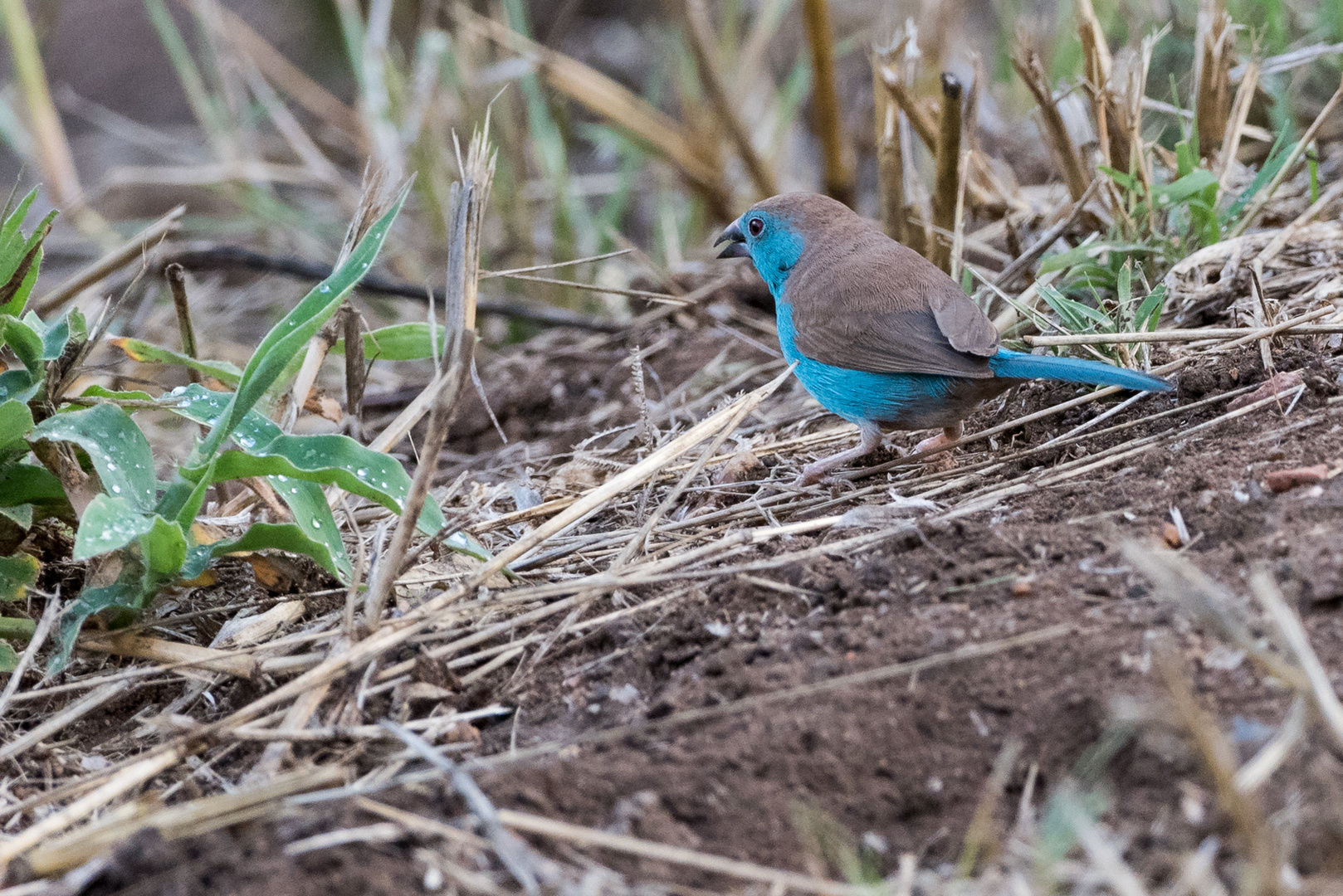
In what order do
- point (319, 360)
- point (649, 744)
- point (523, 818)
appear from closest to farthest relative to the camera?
point (523, 818), point (649, 744), point (319, 360)

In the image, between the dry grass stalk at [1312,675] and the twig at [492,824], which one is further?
the twig at [492,824]

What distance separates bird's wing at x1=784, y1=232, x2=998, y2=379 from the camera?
3133 mm

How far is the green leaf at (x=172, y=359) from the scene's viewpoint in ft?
9.43

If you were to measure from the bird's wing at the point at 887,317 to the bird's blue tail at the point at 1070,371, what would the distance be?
0.05m

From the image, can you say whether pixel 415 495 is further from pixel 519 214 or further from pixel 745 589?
pixel 519 214

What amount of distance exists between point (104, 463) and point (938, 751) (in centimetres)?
178

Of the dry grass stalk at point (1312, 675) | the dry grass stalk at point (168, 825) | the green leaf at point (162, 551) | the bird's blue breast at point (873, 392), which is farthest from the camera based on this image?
the bird's blue breast at point (873, 392)

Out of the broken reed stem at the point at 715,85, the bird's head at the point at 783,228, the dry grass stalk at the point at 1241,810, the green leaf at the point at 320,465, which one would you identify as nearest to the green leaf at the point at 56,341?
the green leaf at the point at 320,465

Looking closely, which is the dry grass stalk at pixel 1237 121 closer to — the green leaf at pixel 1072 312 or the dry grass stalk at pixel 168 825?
the green leaf at pixel 1072 312

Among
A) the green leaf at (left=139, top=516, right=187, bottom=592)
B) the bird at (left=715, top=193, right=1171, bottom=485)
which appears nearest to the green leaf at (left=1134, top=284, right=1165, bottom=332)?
the bird at (left=715, top=193, right=1171, bottom=485)

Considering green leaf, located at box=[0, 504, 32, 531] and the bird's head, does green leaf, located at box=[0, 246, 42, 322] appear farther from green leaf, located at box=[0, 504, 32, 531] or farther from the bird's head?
the bird's head

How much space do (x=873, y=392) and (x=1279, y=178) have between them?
4.85ft

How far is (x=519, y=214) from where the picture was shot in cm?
609

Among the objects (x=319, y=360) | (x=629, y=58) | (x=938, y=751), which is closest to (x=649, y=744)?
(x=938, y=751)
